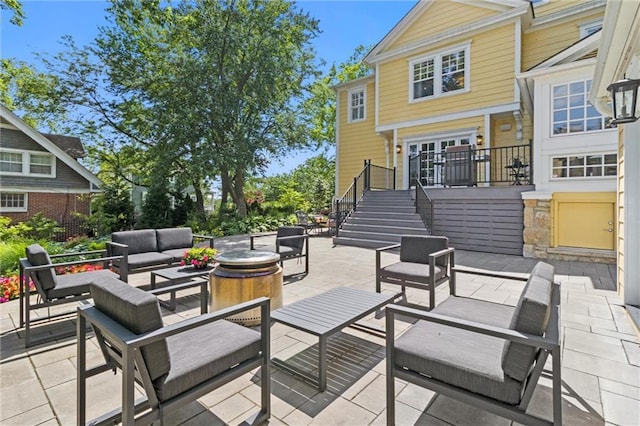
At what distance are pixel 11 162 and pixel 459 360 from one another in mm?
19696

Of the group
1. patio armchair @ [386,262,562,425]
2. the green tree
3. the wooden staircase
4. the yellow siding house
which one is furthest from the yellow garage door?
the green tree

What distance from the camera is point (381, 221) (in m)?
9.65

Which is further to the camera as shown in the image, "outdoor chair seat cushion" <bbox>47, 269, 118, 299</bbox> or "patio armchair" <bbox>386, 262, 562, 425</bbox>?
"outdoor chair seat cushion" <bbox>47, 269, 118, 299</bbox>

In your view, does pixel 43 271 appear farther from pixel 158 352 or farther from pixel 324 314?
pixel 324 314

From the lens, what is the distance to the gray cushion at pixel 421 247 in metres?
4.38

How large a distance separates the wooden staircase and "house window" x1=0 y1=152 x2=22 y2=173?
50.6 ft

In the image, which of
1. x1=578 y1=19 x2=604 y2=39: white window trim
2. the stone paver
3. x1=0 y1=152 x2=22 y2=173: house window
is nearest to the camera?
the stone paver

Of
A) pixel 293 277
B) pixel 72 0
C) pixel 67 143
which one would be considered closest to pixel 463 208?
pixel 293 277

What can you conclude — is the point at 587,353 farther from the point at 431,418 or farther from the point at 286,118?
the point at 286,118

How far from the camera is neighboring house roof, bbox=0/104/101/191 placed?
540 inches

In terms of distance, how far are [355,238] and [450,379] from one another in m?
7.77

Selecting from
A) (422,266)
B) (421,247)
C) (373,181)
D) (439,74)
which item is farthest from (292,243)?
(439,74)

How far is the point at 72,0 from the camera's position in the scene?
829 centimetres

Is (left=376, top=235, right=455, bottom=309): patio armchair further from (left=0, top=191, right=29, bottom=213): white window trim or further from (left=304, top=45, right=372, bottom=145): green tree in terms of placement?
(left=0, top=191, right=29, bottom=213): white window trim
